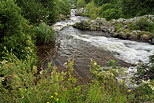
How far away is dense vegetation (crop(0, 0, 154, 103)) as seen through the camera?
2324mm

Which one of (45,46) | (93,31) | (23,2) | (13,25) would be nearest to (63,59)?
(45,46)

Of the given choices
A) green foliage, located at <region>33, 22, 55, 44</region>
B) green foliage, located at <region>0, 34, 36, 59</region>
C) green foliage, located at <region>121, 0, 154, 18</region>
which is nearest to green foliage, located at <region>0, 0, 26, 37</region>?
green foliage, located at <region>0, 34, 36, 59</region>

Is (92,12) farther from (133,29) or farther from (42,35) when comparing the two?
(42,35)

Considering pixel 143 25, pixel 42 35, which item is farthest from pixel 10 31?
pixel 143 25

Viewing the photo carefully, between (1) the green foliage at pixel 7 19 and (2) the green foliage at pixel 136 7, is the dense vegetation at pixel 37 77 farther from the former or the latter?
(2) the green foliage at pixel 136 7

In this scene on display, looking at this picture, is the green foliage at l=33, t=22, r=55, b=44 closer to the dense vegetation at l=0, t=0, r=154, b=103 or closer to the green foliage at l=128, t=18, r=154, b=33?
the dense vegetation at l=0, t=0, r=154, b=103

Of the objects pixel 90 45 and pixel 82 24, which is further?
pixel 82 24

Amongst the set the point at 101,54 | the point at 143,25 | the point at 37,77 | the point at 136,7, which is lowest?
the point at 101,54

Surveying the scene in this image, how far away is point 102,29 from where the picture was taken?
55.0ft

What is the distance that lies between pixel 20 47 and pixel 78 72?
279 centimetres

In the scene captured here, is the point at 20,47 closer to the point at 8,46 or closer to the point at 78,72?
the point at 8,46

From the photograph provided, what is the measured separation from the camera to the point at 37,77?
8.43 feet

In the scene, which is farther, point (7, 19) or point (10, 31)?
point (10, 31)

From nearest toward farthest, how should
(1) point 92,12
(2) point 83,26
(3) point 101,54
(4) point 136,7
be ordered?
(3) point 101,54 → (2) point 83,26 → (4) point 136,7 → (1) point 92,12
